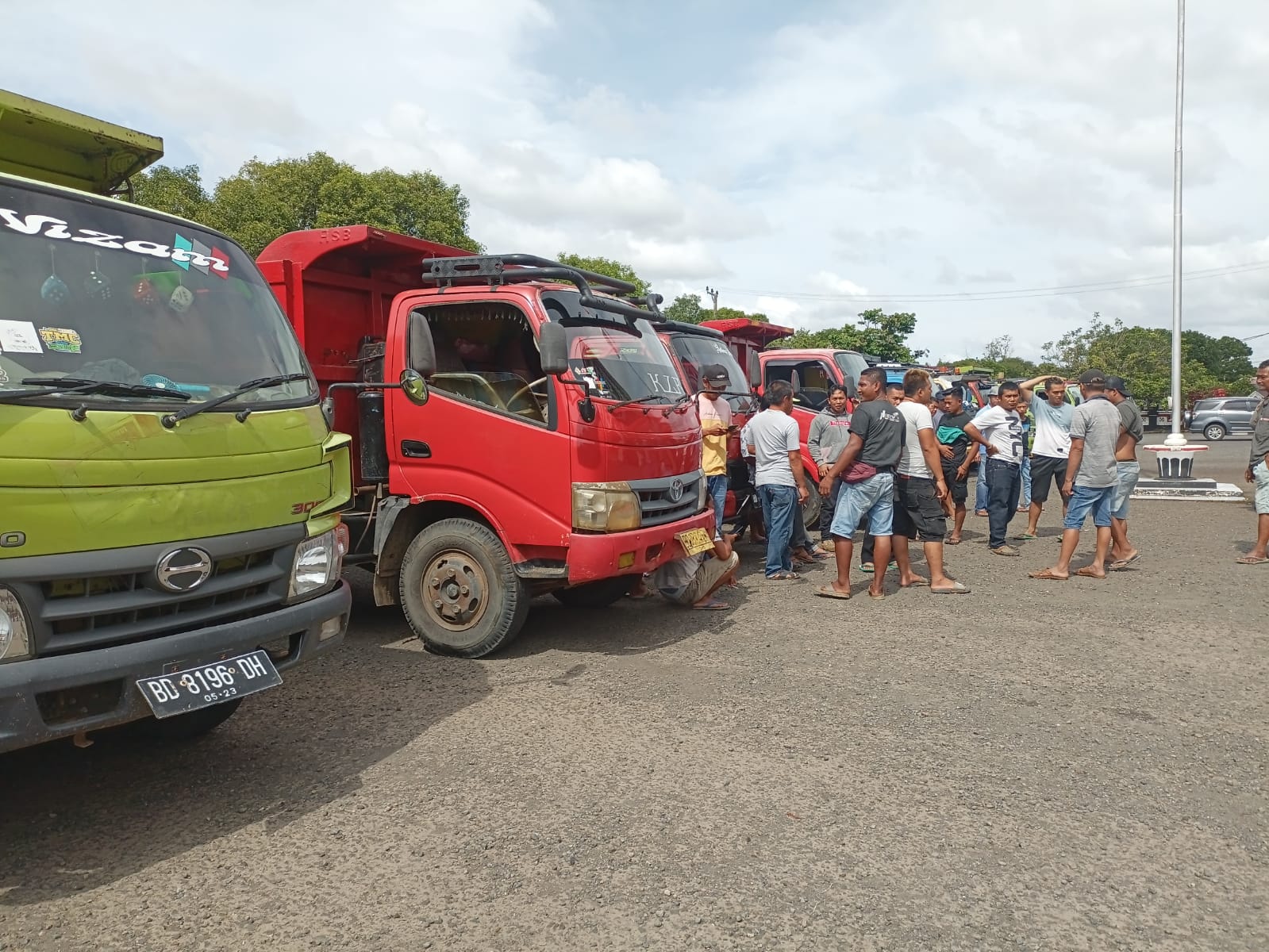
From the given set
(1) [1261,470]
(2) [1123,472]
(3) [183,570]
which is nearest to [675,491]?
(3) [183,570]

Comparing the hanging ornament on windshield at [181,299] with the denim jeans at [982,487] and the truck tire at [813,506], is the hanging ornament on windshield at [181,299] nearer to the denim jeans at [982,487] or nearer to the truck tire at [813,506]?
the truck tire at [813,506]

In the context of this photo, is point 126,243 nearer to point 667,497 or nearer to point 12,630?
point 12,630

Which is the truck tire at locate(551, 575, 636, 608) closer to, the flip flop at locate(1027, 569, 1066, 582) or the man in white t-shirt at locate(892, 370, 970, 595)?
the man in white t-shirt at locate(892, 370, 970, 595)

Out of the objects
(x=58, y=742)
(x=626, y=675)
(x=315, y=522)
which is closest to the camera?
(x=315, y=522)

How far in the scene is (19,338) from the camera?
2924 mm

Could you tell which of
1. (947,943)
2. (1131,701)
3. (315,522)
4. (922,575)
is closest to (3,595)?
(315,522)

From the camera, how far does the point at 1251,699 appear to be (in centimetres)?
454

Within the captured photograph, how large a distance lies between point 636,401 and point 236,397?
8.30 feet

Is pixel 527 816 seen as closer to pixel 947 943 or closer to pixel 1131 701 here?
pixel 947 943

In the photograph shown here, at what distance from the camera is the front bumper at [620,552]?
5.02 m

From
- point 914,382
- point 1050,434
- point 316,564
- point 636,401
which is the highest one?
point 914,382

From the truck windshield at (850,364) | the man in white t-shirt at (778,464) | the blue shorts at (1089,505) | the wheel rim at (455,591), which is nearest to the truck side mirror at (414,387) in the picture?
the wheel rim at (455,591)

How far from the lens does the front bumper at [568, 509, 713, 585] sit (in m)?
5.02

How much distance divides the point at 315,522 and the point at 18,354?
118cm
